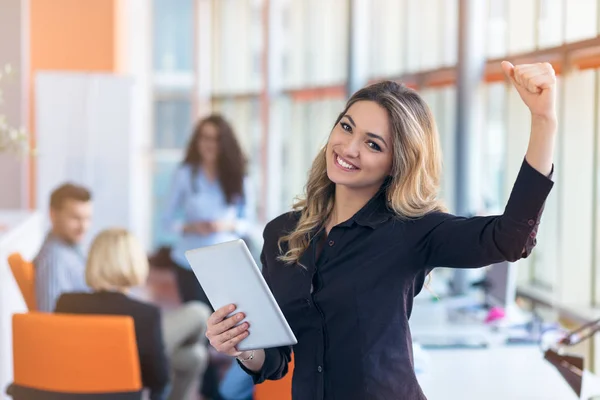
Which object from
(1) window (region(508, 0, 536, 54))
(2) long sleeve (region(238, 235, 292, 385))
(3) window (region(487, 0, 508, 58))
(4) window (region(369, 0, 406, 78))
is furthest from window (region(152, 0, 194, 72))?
(2) long sleeve (region(238, 235, 292, 385))

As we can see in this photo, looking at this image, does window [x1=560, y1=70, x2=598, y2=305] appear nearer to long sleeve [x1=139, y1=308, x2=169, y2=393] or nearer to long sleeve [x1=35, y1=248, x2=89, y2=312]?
long sleeve [x1=139, y1=308, x2=169, y2=393]

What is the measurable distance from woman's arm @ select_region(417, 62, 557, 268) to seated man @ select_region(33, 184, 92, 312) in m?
2.53

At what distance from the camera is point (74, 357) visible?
309 centimetres

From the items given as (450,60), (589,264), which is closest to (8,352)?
(589,264)

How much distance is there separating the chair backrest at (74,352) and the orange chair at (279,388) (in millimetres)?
534

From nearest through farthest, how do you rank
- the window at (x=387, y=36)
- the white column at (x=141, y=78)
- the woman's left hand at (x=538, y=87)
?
the woman's left hand at (x=538, y=87)
the window at (x=387, y=36)
the white column at (x=141, y=78)

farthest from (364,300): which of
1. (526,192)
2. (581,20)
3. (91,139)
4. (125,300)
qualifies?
(91,139)

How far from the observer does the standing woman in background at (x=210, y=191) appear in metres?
5.55

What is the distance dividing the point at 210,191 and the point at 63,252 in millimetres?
1728

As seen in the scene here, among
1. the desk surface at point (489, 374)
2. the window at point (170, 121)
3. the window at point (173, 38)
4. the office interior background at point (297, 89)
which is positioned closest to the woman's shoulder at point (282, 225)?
the desk surface at point (489, 374)

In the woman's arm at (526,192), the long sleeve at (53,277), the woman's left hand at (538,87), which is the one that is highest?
the woman's left hand at (538,87)

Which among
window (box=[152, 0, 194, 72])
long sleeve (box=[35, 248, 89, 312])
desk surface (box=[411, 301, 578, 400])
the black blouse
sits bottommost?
desk surface (box=[411, 301, 578, 400])

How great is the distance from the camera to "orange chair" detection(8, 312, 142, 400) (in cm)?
306

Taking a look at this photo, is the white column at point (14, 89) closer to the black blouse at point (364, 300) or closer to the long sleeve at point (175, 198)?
the long sleeve at point (175, 198)
